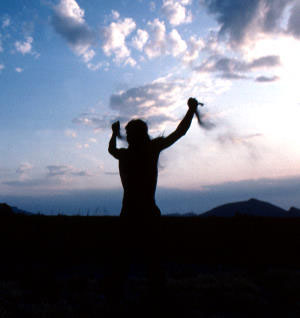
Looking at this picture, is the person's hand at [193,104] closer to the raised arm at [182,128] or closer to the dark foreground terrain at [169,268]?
the raised arm at [182,128]

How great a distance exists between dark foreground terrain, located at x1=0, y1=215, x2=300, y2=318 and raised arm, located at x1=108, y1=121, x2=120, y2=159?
700 mm

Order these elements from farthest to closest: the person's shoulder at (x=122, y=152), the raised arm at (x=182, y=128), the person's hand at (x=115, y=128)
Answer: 1. the person's hand at (x=115, y=128)
2. the person's shoulder at (x=122, y=152)
3. the raised arm at (x=182, y=128)

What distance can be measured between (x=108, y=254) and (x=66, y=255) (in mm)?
787

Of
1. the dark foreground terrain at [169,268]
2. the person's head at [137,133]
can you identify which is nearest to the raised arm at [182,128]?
the person's head at [137,133]

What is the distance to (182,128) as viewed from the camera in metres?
2.56

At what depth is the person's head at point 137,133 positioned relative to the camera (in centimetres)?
276

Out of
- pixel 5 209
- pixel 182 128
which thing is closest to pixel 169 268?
pixel 182 128

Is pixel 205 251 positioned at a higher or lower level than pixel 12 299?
higher

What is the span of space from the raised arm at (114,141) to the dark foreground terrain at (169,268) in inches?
27.6

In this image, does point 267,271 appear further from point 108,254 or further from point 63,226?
point 63,226

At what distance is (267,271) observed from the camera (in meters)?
4.58

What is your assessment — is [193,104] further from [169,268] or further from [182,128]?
[169,268]

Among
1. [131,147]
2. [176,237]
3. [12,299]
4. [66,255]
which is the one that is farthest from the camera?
[176,237]

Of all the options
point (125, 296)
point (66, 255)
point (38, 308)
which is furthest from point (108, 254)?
point (38, 308)
